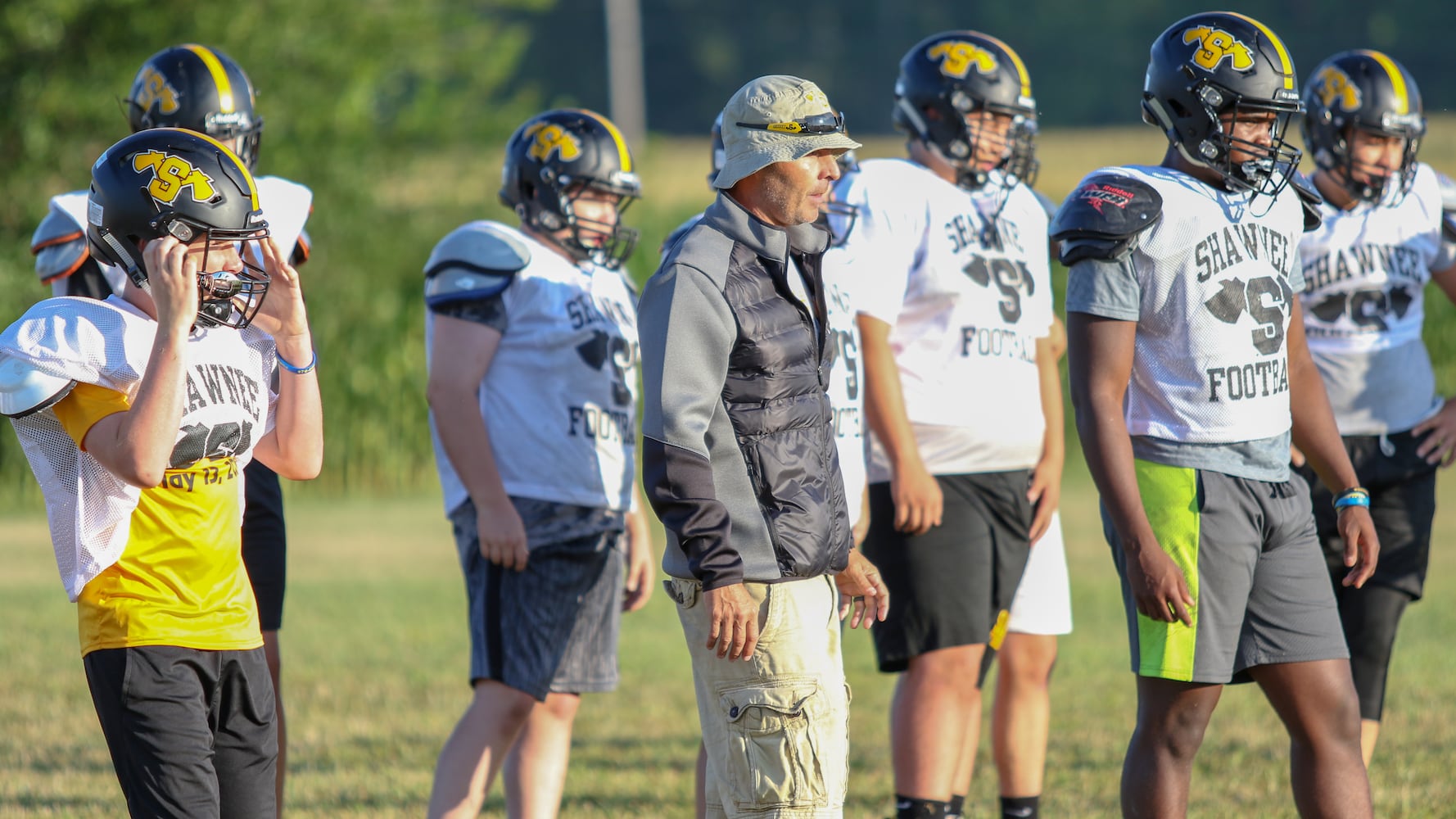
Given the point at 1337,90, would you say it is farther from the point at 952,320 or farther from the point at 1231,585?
the point at 1231,585

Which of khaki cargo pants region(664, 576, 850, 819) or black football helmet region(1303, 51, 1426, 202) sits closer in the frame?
khaki cargo pants region(664, 576, 850, 819)

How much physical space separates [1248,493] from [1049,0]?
130 ft

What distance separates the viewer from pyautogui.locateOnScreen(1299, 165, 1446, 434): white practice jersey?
5031mm

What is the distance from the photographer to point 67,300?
3.19m

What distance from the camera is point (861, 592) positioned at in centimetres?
357

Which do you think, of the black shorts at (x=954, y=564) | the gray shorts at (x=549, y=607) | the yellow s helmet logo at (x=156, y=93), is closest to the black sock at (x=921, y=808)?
the black shorts at (x=954, y=564)

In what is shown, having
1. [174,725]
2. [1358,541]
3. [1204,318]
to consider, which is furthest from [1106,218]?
[174,725]

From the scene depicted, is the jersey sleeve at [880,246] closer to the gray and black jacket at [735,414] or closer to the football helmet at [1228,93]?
the football helmet at [1228,93]

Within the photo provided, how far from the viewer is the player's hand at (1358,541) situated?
4.06 m

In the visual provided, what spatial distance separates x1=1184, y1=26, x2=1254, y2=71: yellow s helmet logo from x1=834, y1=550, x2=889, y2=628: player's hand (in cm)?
151

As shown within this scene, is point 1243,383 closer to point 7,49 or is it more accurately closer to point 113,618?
point 113,618

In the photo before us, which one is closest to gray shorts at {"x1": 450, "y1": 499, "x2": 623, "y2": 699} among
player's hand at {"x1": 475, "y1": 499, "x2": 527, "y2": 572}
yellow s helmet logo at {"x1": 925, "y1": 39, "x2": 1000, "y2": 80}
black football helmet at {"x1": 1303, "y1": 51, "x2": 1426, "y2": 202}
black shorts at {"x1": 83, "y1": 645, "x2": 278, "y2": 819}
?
player's hand at {"x1": 475, "y1": 499, "x2": 527, "y2": 572}

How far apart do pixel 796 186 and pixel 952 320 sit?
4.85 ft

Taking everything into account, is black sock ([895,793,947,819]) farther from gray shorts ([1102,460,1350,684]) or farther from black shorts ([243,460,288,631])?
black shorts ([243,460,288,631])
